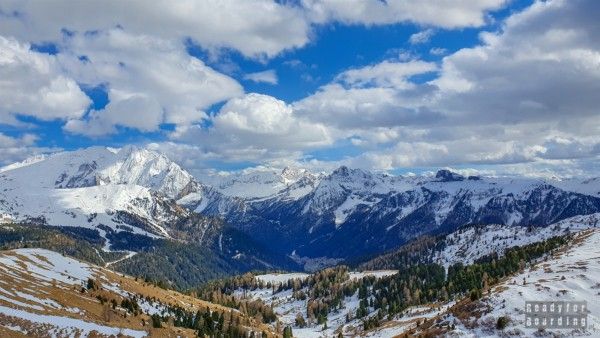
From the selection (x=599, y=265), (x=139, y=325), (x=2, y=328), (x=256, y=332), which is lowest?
(x=256, y=332)

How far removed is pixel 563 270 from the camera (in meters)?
156

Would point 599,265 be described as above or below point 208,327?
above

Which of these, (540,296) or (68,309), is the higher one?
(540,296)

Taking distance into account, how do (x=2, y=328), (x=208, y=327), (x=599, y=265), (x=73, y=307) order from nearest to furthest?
(x=2, y=328), (x=73, y=307), (x=599, y=265), (x=208, y=327)

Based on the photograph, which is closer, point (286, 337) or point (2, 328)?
point (2, 328)

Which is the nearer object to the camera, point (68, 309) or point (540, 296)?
point (540, 296)

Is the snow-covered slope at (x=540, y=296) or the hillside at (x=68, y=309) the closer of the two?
the hillside at (x=68, y=309)

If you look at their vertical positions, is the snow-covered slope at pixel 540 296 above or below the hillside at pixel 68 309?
above

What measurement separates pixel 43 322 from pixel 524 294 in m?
107

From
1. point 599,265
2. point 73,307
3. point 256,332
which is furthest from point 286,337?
point 599,265

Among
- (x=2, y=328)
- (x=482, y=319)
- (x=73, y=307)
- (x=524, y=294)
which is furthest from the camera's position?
(x=73, y=307)

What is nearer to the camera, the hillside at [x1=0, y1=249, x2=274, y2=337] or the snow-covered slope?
the hillside at [x1=0, y1=249, x2=274, y2=337]

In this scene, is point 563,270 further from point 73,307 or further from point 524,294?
point 73,307

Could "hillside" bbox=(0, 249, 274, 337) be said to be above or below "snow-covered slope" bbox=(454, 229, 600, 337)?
below
